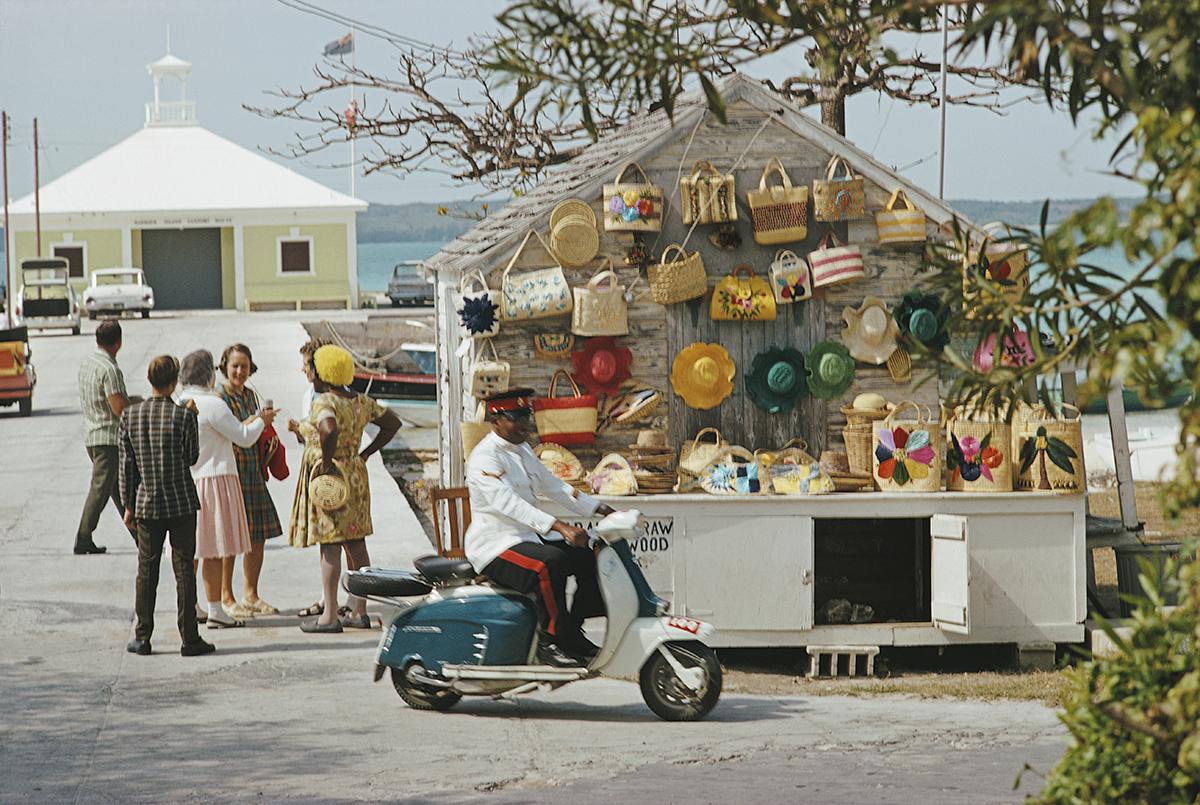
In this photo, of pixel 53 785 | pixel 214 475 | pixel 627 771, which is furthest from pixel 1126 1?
pixel 214 475

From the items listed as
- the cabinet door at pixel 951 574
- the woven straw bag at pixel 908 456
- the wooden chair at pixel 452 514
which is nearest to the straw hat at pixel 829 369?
the woven straw bag at pixel 908 456

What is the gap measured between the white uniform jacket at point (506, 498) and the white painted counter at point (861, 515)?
1.67 m

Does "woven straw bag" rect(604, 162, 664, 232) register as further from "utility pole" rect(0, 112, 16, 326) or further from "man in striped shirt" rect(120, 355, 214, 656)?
"utility pole" rect(0, 112, 16, 326)

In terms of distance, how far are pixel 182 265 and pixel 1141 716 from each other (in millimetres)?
53630

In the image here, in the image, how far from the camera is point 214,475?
984 centimetres

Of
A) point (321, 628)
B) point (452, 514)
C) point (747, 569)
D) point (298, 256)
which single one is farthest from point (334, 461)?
point (298, 256)

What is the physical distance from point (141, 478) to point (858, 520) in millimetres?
5150

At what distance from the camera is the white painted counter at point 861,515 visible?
32.7 ft

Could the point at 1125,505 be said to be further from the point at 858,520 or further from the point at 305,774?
the point at 305,774

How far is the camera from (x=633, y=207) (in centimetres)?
1030

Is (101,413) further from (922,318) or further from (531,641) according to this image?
(922,318)

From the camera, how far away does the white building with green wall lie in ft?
173

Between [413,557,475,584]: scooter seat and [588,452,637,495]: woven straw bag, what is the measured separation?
176 centimetres

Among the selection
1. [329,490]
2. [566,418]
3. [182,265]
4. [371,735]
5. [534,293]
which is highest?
[182,265]
